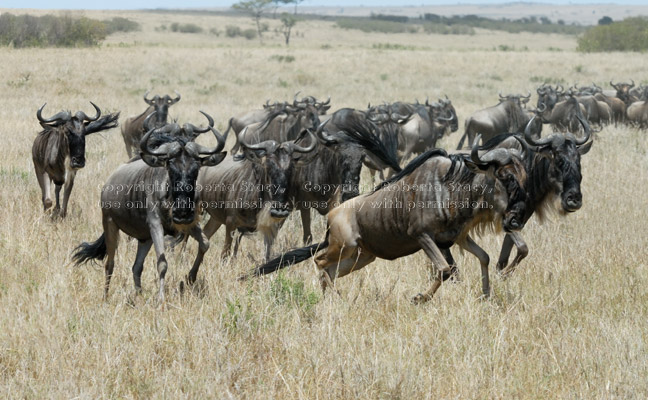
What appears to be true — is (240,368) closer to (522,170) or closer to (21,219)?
(522,170)

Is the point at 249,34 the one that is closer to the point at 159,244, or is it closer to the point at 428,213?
the point at 159,244

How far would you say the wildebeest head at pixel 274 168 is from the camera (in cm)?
718

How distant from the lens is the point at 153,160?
19.5ft

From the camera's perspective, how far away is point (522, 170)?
5418 millimetres

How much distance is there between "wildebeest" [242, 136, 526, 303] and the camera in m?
5.42

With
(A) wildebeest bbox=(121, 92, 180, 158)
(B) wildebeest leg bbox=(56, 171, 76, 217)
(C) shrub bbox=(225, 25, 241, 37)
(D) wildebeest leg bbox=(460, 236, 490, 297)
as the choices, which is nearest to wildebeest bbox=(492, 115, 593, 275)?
(D) wildebeest leg bbox=(460, 236, 490, 297)

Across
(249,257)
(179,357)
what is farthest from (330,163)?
(179,357)

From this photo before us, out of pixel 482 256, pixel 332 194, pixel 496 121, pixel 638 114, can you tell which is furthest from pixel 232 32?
pixel 482 256

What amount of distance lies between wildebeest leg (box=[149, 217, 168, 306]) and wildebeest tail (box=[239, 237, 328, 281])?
670mm

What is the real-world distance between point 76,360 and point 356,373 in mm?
1623

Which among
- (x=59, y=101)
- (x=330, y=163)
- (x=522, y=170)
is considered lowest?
(x=59, y=101)

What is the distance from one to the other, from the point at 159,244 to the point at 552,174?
3.27m

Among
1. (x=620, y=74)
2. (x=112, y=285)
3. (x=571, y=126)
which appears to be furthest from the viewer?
(x=620, y=74)

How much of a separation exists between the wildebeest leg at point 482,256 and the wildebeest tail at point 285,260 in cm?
126
